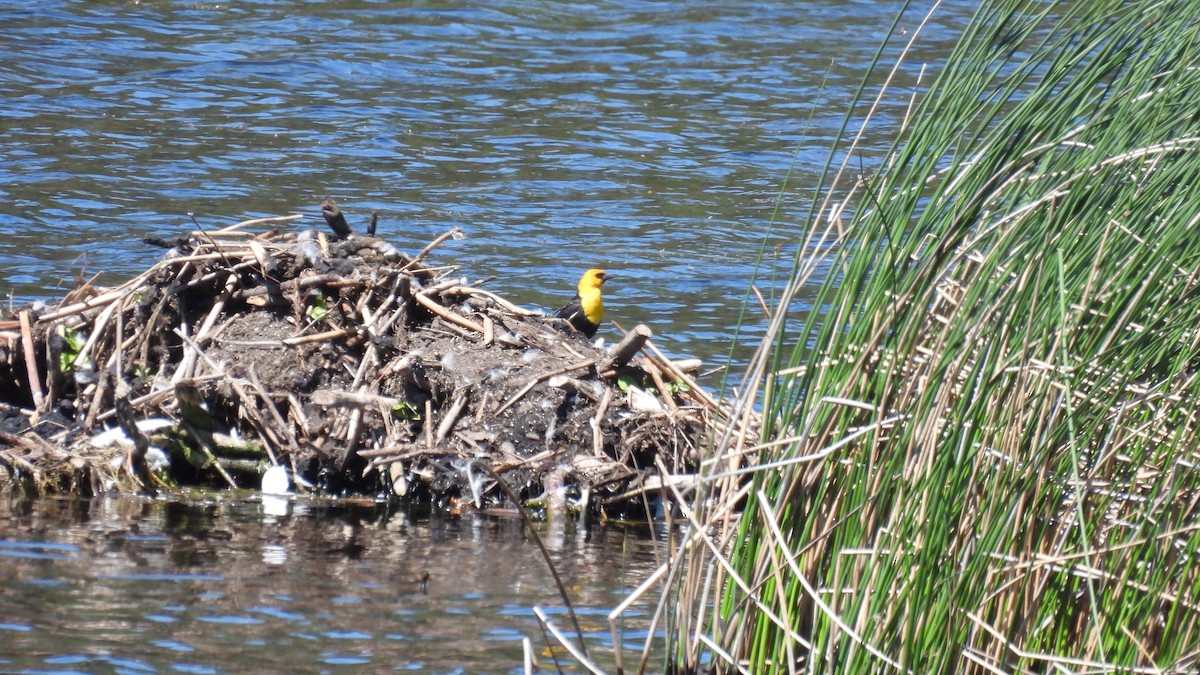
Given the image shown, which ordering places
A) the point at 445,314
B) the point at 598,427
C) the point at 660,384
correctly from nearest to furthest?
the point at 598,427
the point at 660,384
the point at 445,314

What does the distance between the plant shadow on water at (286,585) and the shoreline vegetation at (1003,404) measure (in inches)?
53.6

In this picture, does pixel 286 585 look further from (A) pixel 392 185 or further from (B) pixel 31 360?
(A) pixel 392 185

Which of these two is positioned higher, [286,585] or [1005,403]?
[1005,403]

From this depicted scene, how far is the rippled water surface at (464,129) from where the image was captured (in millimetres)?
12344

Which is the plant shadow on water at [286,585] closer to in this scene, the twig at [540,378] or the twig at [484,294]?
the twig at [540,378]

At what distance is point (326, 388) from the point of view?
7.48m

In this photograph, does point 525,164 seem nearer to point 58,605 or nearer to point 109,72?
point 109,72

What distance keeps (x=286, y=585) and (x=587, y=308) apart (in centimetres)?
329

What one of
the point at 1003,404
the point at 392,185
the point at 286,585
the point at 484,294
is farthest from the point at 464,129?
the point at 1003,404

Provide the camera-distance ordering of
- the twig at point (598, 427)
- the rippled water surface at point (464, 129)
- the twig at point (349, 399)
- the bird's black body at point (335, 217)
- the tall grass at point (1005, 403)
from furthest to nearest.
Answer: the rippled water surface at point (464, 129), the bird's black body at point (335, 217), the twig at point (598, 427), the twig at point (349, 399), the tall grass at point (1005, 403)

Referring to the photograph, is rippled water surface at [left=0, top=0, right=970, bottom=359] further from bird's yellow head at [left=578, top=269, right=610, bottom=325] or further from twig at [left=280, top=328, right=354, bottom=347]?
twig at [left=280, top=328, right=354, bottom=347]

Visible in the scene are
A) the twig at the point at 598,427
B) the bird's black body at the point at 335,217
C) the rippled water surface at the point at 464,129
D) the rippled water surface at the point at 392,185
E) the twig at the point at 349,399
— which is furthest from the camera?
the rippled water surface at the point at 464,129

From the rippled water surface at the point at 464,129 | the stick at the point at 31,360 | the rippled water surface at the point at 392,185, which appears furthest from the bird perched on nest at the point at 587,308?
the stick at the point at 31,360

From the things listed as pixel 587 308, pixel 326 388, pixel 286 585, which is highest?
pixel 587 308
